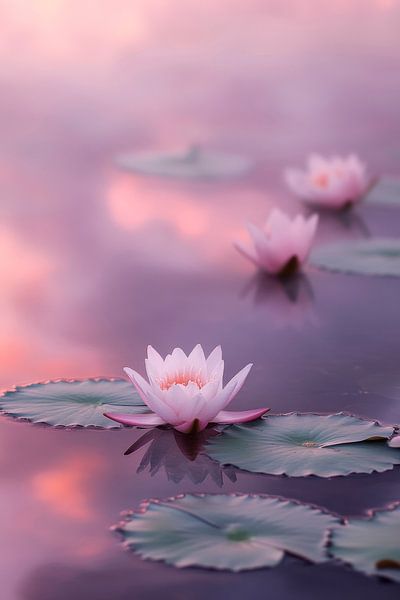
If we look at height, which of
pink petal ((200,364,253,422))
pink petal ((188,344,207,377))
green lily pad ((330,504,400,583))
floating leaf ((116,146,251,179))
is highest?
floating leaf ((116,146,251,179))

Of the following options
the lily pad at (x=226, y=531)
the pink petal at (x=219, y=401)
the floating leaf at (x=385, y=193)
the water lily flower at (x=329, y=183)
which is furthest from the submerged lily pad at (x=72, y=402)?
the floating leaf at (x=385, y=193)

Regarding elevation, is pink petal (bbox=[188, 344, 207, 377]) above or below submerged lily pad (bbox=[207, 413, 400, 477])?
above

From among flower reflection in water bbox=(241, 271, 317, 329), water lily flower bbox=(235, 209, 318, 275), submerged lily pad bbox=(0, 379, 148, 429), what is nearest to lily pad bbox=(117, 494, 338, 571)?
submerged lily pad bbox=(0, 379, 148, 429)

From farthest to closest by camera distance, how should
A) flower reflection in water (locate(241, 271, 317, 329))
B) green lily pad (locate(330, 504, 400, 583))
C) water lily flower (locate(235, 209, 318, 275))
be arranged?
water lily flower (locate(235, 209, 318, 275))
flower reflection in water (locate(241, 271, 317, 329))
green lily pad (locate(330, 504, 400, 583))

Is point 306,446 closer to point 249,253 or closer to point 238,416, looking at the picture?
point 238,416

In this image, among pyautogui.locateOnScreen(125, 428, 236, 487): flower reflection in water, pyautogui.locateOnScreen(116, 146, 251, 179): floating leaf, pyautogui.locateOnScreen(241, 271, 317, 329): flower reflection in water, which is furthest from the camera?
pyautogui.locateOnScreen(116, 146, 251, 179): floating leaf

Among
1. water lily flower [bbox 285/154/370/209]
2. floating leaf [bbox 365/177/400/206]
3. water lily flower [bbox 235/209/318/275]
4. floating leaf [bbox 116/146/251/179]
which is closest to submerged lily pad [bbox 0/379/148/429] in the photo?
water lily flower [bbox 235/209/318/275]

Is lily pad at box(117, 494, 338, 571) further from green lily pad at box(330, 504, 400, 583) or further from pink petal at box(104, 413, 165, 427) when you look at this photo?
pink petal at box(104, 413, 165, 427)

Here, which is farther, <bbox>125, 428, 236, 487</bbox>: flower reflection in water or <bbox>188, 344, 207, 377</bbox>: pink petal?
<bbox>188, 344, 207, 377</bbox>: pink petal
